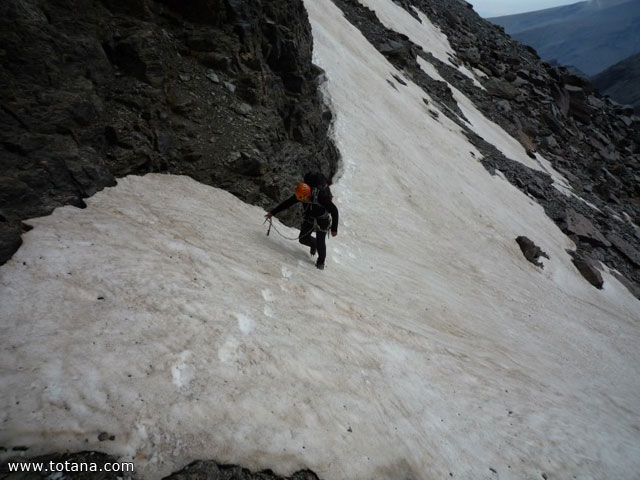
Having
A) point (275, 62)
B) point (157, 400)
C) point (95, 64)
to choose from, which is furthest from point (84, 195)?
point (275, 62)

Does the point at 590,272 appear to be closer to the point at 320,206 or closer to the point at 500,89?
the point at 320,206

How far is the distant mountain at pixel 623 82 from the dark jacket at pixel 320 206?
462 ft

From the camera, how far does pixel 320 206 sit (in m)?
8.40

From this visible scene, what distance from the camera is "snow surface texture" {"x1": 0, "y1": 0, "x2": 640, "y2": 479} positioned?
3.81 meters

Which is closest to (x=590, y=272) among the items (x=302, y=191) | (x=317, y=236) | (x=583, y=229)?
(x=583, y=229)

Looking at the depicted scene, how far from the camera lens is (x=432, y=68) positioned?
4009 centimetres

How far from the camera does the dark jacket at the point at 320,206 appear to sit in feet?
27.1

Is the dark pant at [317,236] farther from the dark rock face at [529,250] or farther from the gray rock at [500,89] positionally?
the gray rock at [500,89]

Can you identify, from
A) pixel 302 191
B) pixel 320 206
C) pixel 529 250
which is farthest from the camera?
pixel 529 250

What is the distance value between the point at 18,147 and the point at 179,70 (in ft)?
15.8

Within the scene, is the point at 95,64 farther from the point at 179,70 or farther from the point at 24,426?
the point at 24,426

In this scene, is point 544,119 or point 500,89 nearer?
point 500,89

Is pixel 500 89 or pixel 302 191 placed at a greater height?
pixel 500 89

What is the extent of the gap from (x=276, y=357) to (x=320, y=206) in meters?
3.91
